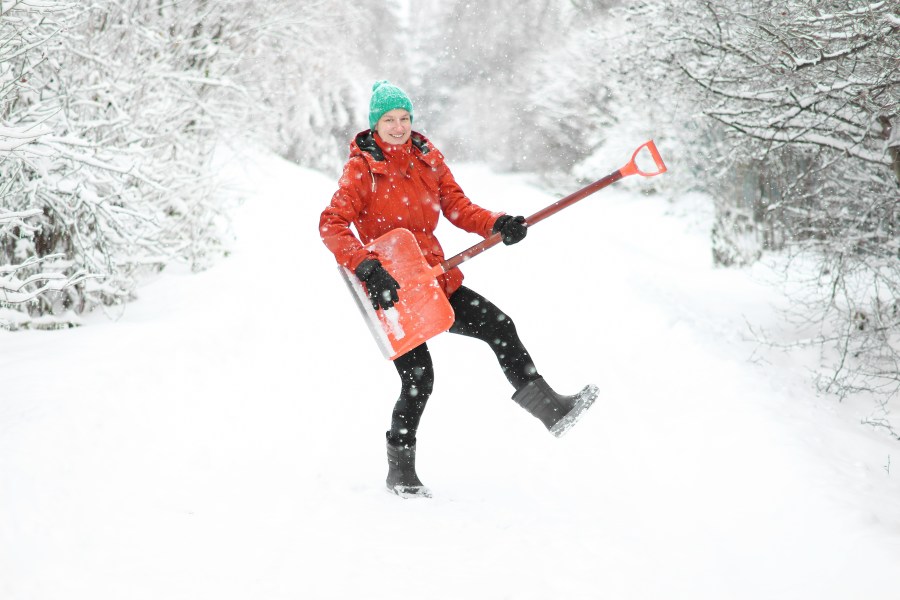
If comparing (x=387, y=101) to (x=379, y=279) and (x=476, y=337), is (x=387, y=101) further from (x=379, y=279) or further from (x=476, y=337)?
(x=476, y=337)

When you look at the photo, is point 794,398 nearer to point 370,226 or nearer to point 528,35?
point 370,226

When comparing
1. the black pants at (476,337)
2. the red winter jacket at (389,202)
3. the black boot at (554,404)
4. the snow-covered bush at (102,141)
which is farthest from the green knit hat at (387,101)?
the snow-covered bush at (102,141)

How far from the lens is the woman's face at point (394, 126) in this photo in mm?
2980

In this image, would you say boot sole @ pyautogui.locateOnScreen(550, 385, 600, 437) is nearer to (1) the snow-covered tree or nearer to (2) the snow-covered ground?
(2) the snow-covered ground

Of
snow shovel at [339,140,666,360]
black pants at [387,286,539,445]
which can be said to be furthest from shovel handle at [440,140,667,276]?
black pants at [387,286,539,445]

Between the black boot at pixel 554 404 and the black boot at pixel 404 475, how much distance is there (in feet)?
1.82

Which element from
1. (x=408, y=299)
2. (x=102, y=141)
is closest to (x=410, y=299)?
(x=408, y=299)

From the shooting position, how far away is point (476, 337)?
307 cm

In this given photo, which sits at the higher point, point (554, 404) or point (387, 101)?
point (387, 101)

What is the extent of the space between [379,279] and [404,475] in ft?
3.06

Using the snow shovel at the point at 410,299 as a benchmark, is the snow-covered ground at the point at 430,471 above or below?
below

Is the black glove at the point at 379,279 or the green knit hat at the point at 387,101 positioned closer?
the black glove at the point at 379,279

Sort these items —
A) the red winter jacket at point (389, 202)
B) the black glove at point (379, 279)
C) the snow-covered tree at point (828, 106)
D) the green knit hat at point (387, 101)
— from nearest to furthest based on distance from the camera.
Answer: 1. the black glove at point (379, 279)
2. the red winter jacket at point (389, 202)
3. the green knit hat at point (387, 101)
4. the snow-covered tree at point (828, 106)

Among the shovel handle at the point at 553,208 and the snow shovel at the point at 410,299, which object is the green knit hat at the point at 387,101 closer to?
the snow shovel at the point at 410,299
